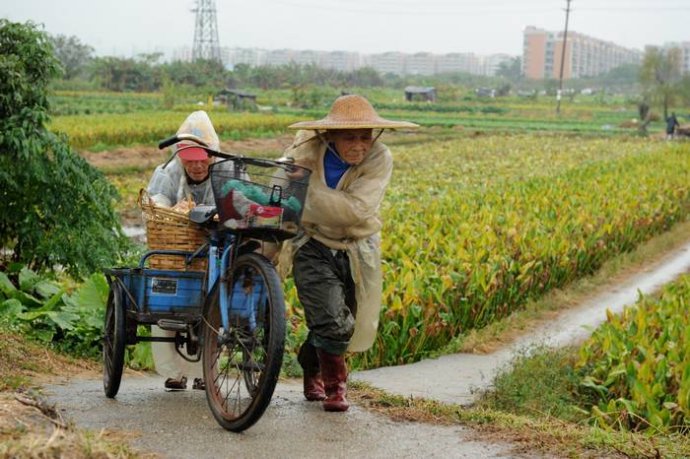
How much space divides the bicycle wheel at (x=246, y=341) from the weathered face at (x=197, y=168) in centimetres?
90

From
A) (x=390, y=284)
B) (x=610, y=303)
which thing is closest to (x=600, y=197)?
(x=610, y=303)

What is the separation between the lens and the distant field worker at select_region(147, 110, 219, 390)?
561cm

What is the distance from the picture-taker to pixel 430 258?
10641mm

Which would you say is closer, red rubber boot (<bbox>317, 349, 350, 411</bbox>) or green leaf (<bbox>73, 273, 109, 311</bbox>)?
red rubber boot (<bbox>317, 349, 350, 411</bbox>)

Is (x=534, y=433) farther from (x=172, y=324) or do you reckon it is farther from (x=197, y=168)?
(x=197, y=168)

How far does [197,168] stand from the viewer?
569 centimetres

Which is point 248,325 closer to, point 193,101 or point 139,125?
point 139,125

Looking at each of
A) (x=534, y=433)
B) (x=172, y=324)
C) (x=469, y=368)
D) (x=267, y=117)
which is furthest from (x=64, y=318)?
(x=267, y=117)

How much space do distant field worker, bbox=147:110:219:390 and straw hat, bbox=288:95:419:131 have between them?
631mm

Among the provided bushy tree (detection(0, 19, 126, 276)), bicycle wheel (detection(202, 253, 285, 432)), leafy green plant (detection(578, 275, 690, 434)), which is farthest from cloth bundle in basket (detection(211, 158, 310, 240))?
bushy tree (detection(0, 19, 126, 276))

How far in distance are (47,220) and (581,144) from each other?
97.9ft

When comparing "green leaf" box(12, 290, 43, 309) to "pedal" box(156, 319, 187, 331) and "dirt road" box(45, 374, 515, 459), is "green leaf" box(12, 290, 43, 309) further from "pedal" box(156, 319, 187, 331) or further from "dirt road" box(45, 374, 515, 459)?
"pedal" box(156, 319, 187, 331)

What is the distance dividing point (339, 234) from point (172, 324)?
949 mm

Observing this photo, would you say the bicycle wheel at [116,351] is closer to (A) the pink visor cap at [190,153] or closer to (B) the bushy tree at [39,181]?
(A) the pink visor cap at [190,153]
